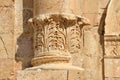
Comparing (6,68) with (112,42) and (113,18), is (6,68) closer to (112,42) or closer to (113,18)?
A: (112,42)

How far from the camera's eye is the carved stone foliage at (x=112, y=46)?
30.8 ft

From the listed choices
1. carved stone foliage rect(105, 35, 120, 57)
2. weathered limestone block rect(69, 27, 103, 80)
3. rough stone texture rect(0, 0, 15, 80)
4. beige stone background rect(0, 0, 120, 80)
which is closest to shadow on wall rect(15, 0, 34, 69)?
beige stone background rect(0, 0, 120, 80)

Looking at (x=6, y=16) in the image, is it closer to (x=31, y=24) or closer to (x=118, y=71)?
(x=31, y=24)

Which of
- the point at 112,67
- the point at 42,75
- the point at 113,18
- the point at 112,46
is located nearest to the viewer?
the point at 42,75

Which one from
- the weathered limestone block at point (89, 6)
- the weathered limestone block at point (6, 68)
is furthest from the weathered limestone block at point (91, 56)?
the weathered limestone block at point (6, 68)

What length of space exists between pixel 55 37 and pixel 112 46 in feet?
2.94

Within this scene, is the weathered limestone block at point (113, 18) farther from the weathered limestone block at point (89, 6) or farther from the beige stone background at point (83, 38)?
the weathered limestone block at point (89, 6)

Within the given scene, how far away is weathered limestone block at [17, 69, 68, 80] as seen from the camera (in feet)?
29.0

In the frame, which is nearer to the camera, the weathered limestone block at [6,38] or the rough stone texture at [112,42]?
the rough stone texture at [112,42]

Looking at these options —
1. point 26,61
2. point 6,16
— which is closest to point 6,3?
point 6,16

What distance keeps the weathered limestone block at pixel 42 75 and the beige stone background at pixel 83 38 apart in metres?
0.50

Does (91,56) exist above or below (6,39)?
below

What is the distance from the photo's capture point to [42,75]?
349 inches

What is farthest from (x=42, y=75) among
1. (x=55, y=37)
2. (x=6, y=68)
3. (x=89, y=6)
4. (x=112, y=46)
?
(x=89, y=6)
